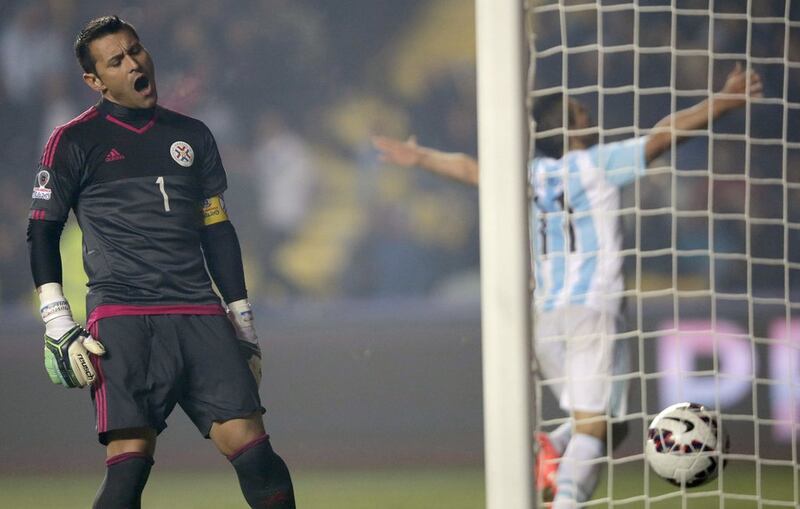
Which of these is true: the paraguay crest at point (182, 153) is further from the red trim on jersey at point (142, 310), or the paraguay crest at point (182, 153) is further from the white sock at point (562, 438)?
the white sock at point (562, 438)

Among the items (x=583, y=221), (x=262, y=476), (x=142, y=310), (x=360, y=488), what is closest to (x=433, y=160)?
(x=583, y=221)

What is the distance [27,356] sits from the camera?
5102 millimetres

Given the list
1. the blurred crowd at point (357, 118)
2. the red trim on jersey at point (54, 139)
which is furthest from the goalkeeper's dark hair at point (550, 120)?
the red trim on jersey at point (54, 139)

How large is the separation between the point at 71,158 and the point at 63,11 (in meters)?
1.80

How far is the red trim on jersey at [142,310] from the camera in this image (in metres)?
3.72

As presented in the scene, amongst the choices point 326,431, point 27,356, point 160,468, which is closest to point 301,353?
point 326,431

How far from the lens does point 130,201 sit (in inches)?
150

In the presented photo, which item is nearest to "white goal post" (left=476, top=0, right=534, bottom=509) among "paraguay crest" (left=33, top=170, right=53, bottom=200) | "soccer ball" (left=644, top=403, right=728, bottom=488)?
"soccer ball" (left=644, top=403, right=728, bottom=488)

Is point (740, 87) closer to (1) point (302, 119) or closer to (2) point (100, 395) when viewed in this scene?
(2) point (100, 395)

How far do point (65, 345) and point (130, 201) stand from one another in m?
0.52

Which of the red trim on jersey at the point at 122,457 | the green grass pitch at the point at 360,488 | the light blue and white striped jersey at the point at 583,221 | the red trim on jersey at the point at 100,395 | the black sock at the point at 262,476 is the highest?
the light blue and white striped jersey at the point at 583,221

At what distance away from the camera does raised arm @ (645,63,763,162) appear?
3.34m

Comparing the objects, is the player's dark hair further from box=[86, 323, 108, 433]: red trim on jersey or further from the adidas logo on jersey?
box=[86, 323, 108, 433]: red trim on jersey

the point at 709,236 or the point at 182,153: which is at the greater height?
the point at 182,153
